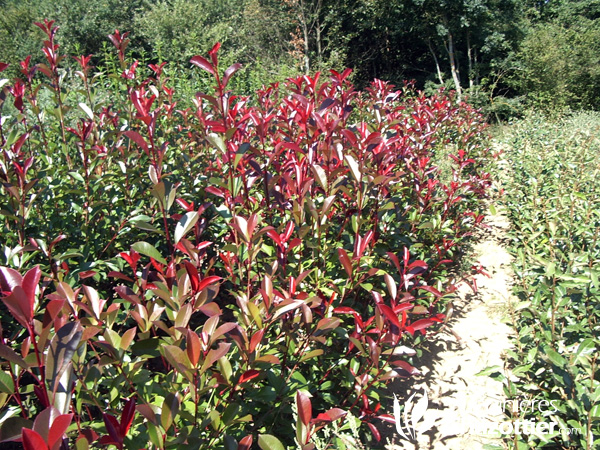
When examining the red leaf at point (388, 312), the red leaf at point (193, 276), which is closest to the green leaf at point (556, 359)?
the red leaf at point (388, 312)

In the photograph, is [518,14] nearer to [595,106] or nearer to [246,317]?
[595,106]

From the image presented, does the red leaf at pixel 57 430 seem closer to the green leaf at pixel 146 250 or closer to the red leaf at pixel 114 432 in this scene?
the red leaf at pixel 114 432

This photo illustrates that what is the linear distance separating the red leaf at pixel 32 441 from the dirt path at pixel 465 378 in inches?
42.3

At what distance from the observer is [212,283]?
1336mm

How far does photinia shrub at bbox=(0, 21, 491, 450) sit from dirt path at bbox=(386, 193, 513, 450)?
0.41 meters

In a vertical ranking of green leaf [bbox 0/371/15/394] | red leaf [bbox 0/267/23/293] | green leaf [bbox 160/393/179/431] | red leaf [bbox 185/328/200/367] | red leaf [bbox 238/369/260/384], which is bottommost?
red leaf [bbox 238/369/260/384]

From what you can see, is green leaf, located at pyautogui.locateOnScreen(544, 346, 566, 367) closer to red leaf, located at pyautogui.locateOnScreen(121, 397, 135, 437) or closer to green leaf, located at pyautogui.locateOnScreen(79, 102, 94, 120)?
red leaf, located at pyautogui.locateOnScreen(121, 397, 135, 437)

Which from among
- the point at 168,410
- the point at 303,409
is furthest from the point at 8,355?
the point at 303,409

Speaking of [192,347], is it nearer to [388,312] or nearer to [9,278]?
[9,278]

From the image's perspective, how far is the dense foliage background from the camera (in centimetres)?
1505

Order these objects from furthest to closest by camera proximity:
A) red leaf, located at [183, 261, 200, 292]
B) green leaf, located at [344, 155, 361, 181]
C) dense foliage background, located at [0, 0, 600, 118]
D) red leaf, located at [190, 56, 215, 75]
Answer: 1. dense foliage background, located at [0, 0, 600, 118]
2. green leaf, located at [344, 155, 361, 181]
3. red leaf, located at [190, 56, 215, 75]
4. red leaf, located at [183, 261, 200, 292]

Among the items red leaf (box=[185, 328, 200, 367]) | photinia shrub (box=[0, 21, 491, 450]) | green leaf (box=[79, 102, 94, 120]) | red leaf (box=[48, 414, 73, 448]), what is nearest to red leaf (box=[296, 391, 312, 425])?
photinia shrub (box=[0, 21, 491, 450])

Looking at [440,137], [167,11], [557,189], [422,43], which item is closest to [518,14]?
[422,43]

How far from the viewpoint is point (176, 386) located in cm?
106
